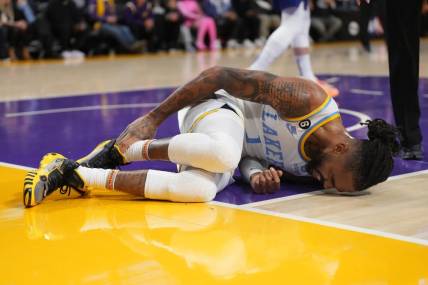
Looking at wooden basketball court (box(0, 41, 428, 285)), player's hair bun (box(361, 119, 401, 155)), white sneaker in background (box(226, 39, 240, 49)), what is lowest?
white sneaker in background (box(226, 39, 240, 49))

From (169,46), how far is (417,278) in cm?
1426

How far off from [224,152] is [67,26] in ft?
37.5

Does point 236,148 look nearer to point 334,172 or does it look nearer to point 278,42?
point 334,172

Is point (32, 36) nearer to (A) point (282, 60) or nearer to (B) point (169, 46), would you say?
(B) point (169, 46)

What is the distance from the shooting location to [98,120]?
21.2 feet

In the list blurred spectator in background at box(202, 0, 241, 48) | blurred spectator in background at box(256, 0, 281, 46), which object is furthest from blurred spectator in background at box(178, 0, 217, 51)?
blurred spectator in background at box(256, 0, 281, 46)

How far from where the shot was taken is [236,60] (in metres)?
13.2

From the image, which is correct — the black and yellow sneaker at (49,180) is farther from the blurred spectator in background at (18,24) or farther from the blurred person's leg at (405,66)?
the blurred spectator in background at (18,24)

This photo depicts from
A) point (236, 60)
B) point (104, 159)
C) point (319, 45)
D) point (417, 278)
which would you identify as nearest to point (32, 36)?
point (236, 60)

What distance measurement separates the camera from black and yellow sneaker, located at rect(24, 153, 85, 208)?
3701 millimetres

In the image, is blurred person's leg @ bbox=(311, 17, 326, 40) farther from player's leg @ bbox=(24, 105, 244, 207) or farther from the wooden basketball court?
player's leg @ bbox=(24, 105, 244, 207)

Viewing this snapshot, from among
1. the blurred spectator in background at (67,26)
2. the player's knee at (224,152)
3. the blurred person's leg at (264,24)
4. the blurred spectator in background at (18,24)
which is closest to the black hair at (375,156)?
the player's knee at (224,152)

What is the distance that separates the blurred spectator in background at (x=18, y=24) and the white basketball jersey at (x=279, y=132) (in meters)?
10.3

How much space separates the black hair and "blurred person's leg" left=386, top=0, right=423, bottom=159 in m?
1.08
